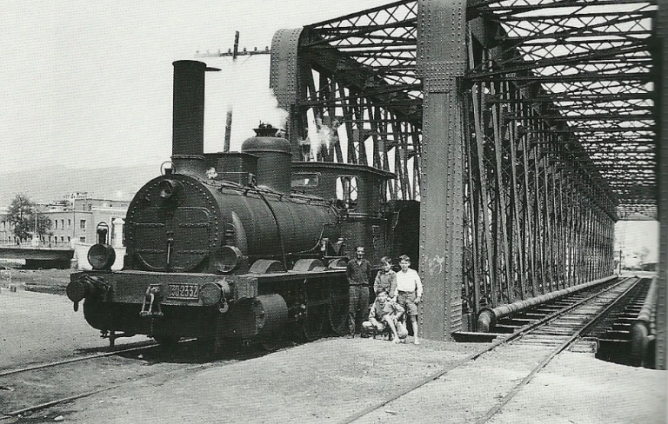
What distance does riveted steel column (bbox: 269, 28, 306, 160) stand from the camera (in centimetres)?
1655

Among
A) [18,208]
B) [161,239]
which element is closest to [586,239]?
[161,239]

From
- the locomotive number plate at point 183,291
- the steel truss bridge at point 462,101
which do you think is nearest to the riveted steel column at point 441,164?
the steel truss bridge at point 462,101

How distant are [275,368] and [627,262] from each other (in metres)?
110

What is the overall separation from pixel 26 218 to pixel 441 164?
185 feet

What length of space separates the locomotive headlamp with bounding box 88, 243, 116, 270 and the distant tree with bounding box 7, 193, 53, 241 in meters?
46.9

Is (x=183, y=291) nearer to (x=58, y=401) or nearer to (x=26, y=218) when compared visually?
(x=58, y=401)

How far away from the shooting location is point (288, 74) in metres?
16.7

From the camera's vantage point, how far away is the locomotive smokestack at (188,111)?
991cm

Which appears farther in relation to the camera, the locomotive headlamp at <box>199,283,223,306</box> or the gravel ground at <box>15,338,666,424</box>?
the locomotive headlamp at <box>199,283,223,306</box>

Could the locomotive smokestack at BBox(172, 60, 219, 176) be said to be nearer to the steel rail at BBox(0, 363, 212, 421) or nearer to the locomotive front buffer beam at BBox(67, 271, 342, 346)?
the locomotive front buffer beam at BBox(67, 271, 342, 346)

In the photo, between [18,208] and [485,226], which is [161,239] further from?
[18,208]

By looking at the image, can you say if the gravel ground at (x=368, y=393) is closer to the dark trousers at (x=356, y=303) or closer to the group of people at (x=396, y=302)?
the group of people at (x=396, y=302)

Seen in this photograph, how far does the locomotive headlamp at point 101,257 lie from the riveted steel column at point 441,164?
5363 millimetres

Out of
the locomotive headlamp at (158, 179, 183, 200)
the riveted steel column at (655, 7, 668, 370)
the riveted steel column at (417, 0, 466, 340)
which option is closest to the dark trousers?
the riveted steel column at (417, 0, 466, 340)
